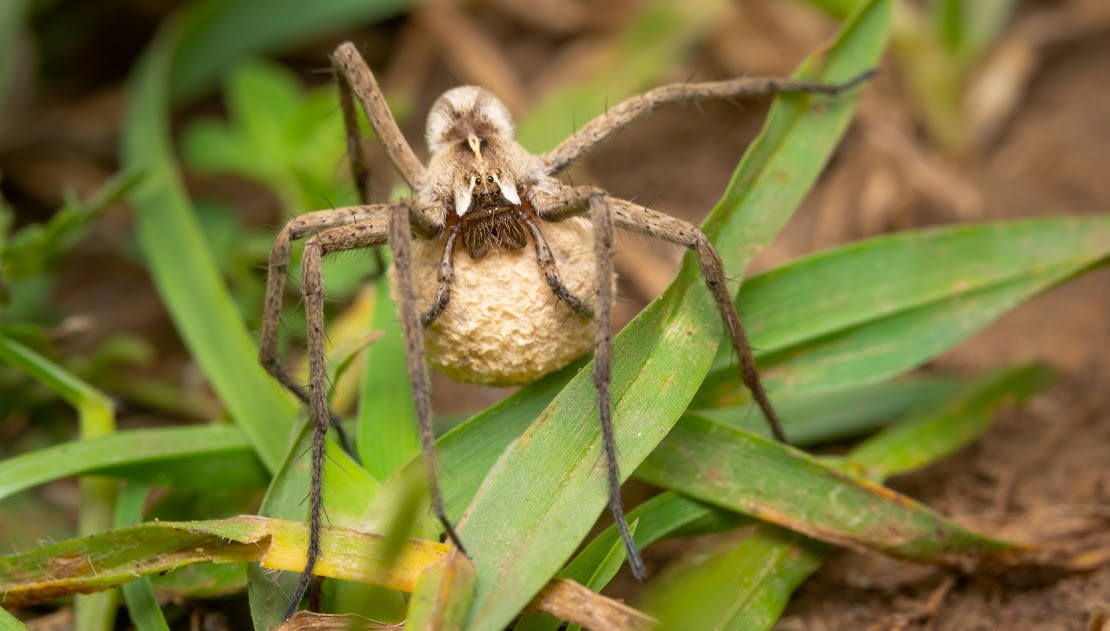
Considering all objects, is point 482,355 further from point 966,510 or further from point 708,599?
point 966,510

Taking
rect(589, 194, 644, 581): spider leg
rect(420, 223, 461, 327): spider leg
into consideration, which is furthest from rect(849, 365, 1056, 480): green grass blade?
rect(420, 223, 461, 327): spider leg

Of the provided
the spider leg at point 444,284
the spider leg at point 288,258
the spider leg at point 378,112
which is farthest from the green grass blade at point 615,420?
the spider leg at point 378,112

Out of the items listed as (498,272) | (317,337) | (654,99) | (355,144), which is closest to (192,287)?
(355,144)

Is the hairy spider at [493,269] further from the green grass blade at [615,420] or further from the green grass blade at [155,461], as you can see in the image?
the green grass blade at [155,461]

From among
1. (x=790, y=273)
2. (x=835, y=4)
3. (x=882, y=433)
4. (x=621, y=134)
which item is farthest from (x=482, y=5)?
(x=882, y=433)

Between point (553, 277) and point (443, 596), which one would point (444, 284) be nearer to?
point (553, 277)

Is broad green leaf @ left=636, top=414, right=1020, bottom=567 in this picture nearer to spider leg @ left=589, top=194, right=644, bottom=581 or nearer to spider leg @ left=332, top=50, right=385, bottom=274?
spider leg @ left=589, top=194, right=644, bottom=581

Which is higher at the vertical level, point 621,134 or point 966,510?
point 621,134
